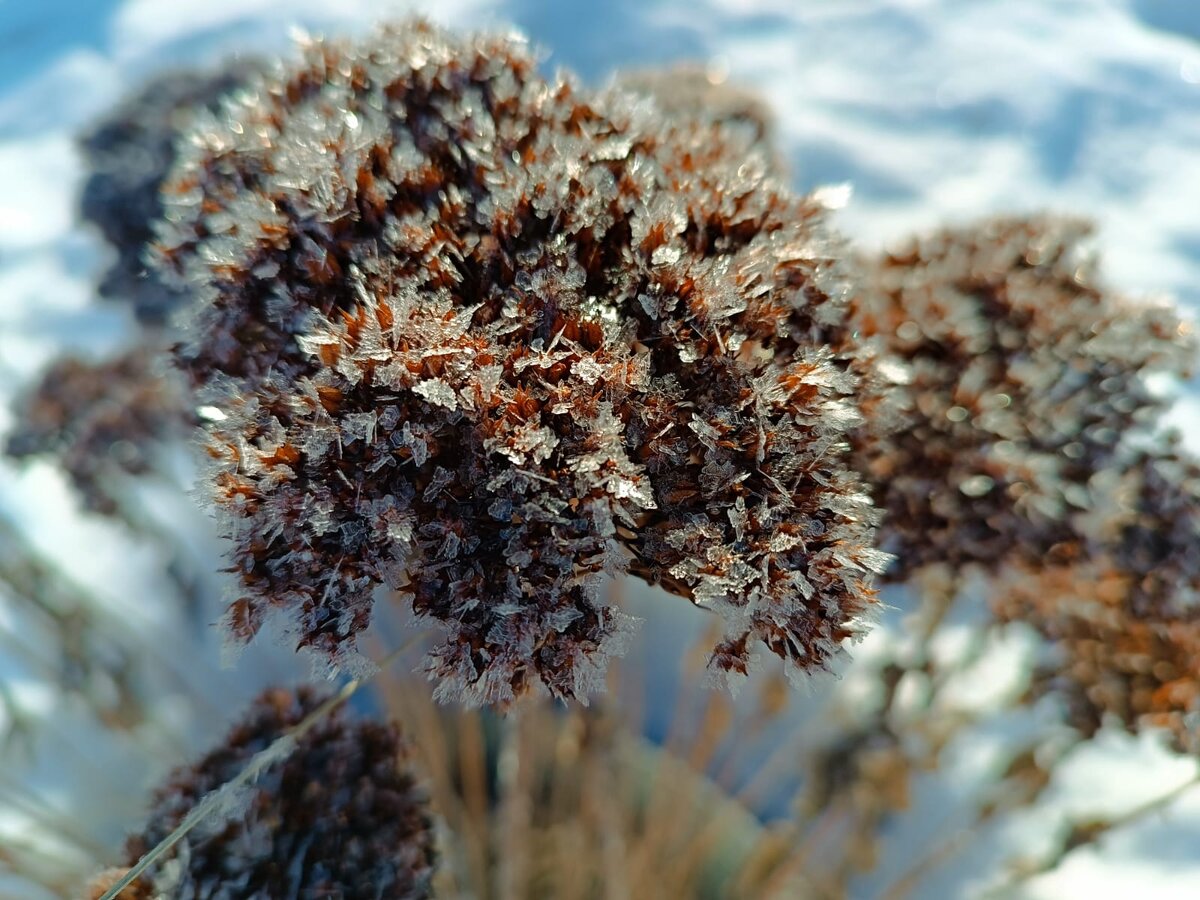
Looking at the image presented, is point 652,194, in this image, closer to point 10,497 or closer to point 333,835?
point 333,835

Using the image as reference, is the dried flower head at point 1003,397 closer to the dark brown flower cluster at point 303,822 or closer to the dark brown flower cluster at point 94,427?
the dark brown flower cluster at point 303,822

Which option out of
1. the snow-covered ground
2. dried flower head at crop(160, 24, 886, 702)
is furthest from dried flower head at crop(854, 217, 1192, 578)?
the snow-covered ground

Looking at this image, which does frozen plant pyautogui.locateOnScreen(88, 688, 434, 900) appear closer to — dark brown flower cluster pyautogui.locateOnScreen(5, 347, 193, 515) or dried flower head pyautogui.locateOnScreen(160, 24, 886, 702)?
dried flower head pyautogui.locateOnScreen(160, 24, 886, 702)

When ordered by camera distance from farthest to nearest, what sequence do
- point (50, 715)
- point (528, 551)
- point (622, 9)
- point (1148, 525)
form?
point (622, 9) → point (50, 715) → point (1148, 525) → point (528, 551)

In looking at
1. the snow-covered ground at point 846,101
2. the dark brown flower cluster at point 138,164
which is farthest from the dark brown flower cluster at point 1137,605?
the dark brown flower cluster at point 138,164

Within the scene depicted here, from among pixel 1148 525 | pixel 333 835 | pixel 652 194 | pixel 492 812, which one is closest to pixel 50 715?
pixel 492 812

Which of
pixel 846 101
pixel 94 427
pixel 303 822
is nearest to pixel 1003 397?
pixel 303 822

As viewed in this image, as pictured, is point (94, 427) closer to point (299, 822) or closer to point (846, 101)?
point (299, 822)
